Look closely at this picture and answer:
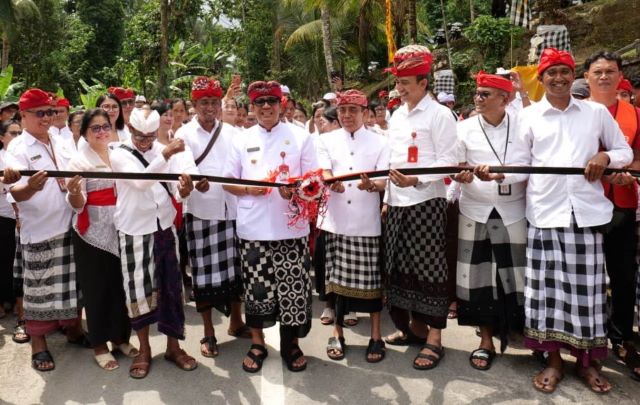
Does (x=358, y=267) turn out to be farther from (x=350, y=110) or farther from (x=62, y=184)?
(x=62, y=184)

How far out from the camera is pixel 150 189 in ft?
14.1

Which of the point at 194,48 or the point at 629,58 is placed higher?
the point at 194,48

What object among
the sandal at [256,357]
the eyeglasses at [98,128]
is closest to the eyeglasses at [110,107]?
the eyeglasses at [98,128]

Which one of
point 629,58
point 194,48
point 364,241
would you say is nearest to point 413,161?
point 364,241

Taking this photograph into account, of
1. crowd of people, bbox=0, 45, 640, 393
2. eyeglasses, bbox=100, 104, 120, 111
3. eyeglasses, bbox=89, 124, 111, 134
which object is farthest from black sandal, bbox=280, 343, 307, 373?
eyeglasses, bbox=100, 104, 120, 111

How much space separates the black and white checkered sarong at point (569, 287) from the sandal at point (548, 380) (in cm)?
24

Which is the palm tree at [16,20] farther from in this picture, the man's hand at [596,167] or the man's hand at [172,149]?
the man's hand at [596,167]

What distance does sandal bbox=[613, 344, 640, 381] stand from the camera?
13.5 ft

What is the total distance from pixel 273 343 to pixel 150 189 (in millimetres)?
1807

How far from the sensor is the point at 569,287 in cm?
391

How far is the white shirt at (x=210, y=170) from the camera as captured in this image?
4840mm

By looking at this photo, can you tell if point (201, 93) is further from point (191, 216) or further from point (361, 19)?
point (361, 19)

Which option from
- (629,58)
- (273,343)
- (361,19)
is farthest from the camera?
(361,19)

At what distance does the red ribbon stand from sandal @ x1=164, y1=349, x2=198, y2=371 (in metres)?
1.25
